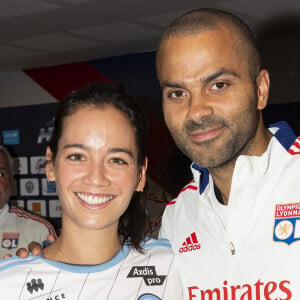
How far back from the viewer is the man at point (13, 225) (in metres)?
3.18

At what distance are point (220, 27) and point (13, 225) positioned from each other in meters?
2.46

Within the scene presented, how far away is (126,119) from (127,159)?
0.43 feet

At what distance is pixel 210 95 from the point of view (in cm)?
137

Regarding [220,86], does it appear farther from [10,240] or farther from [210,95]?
[10,240]

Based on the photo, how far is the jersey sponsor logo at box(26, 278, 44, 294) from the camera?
124 cm

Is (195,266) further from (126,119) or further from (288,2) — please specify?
(288,2)

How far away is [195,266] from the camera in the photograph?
57.2 inches

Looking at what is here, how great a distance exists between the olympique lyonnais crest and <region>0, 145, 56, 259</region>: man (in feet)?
7.05

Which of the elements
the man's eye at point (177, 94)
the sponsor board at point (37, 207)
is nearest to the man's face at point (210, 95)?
the man's eye at point (177, 94)

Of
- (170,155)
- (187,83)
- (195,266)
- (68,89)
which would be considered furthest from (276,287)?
(68,89)

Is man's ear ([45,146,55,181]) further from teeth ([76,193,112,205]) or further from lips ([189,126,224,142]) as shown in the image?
lips ([189,126,224,142])

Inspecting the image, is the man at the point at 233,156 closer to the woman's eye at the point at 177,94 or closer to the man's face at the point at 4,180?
the woman's eye at the point at 177,94

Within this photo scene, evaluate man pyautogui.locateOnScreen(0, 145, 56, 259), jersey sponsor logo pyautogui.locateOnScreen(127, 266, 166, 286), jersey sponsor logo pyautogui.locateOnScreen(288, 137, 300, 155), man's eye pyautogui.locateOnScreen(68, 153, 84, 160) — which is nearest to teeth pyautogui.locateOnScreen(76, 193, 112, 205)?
man's eye pyautogui.locateOnScreen(68, 153, 84, 160)

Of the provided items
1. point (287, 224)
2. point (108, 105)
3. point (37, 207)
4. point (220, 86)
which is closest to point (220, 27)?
point (220, 86)
